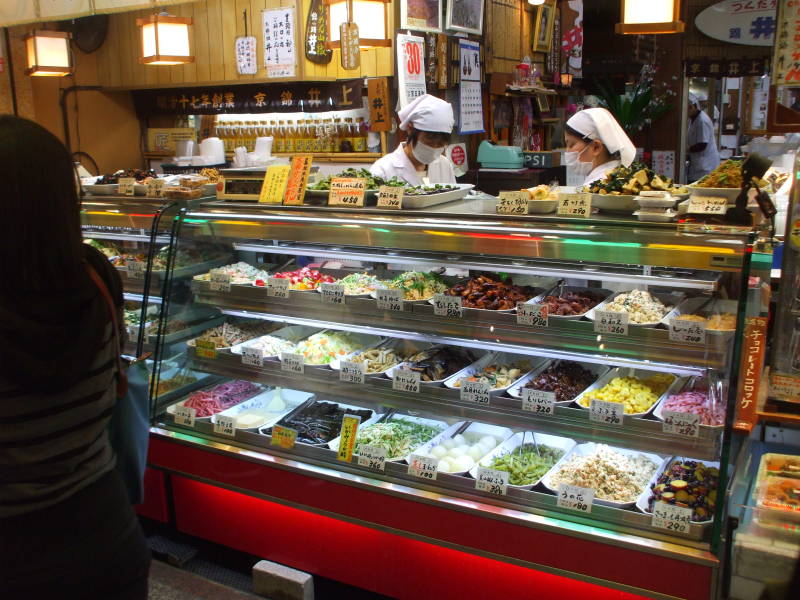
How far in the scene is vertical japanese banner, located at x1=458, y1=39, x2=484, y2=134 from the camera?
9.72 metres

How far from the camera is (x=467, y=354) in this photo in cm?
383

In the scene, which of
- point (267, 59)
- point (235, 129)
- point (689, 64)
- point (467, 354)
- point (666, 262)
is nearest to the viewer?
point (666, 262)

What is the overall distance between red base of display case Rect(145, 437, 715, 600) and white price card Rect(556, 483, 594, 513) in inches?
5.2

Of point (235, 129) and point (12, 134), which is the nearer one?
point (12, 134)

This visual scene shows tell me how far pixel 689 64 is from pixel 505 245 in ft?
34.9

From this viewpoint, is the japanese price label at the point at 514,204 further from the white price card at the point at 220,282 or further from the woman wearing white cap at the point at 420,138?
the woman wearing white cap at the point at 420,138

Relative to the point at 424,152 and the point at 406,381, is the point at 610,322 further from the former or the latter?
the point at 424,152

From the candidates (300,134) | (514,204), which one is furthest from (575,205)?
(300,134)

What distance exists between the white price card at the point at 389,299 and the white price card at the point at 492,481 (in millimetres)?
918

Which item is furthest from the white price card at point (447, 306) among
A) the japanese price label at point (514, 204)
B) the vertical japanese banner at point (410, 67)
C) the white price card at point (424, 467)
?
the vertical japanese banner at point (410, 67)

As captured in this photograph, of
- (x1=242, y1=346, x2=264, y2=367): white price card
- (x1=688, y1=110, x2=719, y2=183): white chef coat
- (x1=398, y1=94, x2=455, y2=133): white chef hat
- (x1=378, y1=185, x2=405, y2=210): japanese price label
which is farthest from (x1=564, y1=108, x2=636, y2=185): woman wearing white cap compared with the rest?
(x1=688, y1=110, x2=719, y2=183): white chef coat

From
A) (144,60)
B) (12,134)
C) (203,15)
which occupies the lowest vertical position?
(12,134)

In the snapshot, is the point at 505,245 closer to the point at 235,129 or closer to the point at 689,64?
the point at 235,129

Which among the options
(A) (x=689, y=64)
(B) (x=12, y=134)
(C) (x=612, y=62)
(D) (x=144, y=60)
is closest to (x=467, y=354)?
(B) (x=12, y=134)
